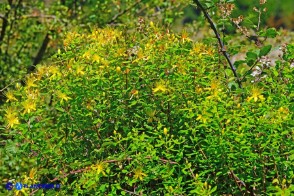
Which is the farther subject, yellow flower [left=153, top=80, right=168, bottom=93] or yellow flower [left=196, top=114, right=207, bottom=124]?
yellow flower [left=153, top=80, right=168, bottom=93]

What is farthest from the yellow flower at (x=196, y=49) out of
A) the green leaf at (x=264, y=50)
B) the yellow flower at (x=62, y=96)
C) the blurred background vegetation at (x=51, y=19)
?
the blurred background vegetation at (x=51, y=19)

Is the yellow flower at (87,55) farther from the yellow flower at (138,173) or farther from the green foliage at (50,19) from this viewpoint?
the green foliage at (50,19)

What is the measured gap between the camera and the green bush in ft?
9.68

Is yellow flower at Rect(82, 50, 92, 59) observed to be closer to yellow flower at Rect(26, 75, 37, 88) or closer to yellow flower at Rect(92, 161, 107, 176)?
yellow flower at Rect(26, 75, 37, 88)

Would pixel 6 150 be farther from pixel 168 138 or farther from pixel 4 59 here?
pixel 4 59

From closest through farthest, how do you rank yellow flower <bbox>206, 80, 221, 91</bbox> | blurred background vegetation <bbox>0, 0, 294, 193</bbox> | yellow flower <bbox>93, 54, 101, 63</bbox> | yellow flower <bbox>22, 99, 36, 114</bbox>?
yellow flower <bbox>206, 80, 221, 91</bbox> < yellow flower <bbox>22, 99, 36, 114</bbox> < yellow flower <bbox>93, 54, 101, 63</bbox> < blurred background vegetation <bbox>0, 0, 294, 193</bbox>

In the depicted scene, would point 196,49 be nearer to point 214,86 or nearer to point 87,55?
point 214,86

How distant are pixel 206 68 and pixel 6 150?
1.04 meters

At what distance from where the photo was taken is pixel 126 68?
3248 mm

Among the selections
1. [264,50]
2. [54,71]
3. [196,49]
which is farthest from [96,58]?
[264,50]

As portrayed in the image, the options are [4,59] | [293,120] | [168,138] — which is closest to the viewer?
[293,120]

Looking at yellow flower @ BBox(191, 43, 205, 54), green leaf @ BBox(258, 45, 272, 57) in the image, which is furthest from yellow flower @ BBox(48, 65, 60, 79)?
green leaf @ BBox(258, 45, 272, 57)

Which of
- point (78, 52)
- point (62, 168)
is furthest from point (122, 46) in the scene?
point (62, 168)

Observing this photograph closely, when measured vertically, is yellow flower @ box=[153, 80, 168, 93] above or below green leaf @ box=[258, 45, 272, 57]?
below
